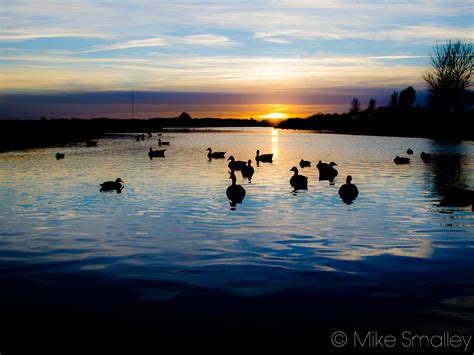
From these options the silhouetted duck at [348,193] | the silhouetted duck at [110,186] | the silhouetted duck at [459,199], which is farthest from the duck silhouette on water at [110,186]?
the silhouetted duck at [459,199]

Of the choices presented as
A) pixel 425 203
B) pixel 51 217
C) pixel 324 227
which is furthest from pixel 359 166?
pixel 51 217

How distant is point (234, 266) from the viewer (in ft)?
35.3

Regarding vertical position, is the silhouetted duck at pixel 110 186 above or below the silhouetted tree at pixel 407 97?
below

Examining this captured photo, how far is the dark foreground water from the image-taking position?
25.3 ft

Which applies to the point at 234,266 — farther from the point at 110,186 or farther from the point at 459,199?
the point at 110,186

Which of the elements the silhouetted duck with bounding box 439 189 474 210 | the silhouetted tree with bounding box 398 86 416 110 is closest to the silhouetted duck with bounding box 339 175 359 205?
the silhouetted duck with bounding box 439 189 474 210

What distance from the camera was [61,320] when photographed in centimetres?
788

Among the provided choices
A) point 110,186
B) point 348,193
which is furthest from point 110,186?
point 348,193

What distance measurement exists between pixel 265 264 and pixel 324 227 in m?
4.62

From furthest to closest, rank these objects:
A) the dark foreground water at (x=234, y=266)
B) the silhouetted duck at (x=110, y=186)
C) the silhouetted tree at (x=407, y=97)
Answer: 1. the silhouetted tree at (x=407, y=97)
2. the silhouetted duck at (x=110, y=186)
3. the dark foreground water at (x=234, y=266)

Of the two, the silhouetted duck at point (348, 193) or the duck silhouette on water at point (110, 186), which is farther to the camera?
the duck silhouette on water at point (110, 186)

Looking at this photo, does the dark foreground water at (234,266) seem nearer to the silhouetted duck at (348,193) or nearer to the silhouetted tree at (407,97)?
the silhouetted duck at (348,193)

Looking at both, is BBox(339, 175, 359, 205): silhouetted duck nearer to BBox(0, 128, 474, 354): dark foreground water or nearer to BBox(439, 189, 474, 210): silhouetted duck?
BBox(0, 128, 474, 354): dark foreground water

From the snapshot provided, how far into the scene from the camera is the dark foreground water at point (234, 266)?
771 cm
